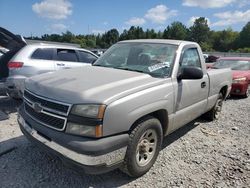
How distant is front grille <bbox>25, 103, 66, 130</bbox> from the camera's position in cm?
270

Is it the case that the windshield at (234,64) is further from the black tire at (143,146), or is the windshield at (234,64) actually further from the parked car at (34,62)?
the black tire at (143,146)

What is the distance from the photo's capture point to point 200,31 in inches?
4124

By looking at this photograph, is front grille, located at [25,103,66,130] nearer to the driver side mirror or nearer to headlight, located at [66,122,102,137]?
headlight, located at [66,122,102,137]

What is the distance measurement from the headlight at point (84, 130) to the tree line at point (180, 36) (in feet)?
286

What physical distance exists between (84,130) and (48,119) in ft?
1.76

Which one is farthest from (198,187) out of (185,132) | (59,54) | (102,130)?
(59,54)

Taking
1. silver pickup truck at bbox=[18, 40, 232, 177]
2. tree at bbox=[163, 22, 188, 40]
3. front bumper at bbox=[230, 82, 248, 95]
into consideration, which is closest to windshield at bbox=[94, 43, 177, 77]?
silver pickup truck at bbox=[18, 40, 232, 177]

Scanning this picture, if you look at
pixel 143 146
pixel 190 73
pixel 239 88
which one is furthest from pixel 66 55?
pixel 239 88

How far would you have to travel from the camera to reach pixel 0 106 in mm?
6359

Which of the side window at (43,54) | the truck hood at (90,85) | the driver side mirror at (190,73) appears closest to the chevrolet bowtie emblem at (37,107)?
the truck hood at (90,85)

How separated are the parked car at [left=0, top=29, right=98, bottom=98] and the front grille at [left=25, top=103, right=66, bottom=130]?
272cm

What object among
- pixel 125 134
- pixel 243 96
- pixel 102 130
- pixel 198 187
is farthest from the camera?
pixel 243 96

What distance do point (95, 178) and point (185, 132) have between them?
2.48 m

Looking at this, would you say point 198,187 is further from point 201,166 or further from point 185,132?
point 185,132
